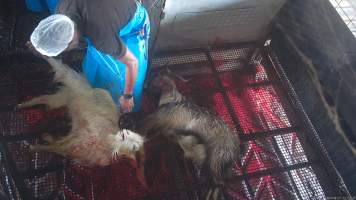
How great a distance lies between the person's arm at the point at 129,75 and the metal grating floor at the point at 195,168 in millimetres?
791

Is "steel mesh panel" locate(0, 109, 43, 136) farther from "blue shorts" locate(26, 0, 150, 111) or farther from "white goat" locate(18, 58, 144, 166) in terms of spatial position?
"blue shorts" locate(26, 0, 150, 111)

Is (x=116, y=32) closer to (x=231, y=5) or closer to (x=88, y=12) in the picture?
(x=88, y=12)

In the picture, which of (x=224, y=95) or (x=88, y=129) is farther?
(x=224, y=95)

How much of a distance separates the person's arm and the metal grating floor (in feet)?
2.60

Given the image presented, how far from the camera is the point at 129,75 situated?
13.2ft

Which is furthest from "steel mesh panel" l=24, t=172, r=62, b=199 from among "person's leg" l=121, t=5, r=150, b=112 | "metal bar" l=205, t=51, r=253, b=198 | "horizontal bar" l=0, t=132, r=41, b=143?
"metal bar" l=205, t=51, r=253, b=198

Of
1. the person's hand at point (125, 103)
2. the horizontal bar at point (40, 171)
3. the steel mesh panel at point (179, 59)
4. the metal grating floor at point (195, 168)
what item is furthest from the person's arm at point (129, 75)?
the steel mesh panel at point (179, 59)

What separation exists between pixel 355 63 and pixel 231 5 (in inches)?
76.1

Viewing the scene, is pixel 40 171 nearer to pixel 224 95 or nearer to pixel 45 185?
pixel 45 185

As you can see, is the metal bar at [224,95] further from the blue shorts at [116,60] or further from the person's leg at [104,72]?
the person's leg at [104,72]

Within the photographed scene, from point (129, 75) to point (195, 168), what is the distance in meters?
1.62

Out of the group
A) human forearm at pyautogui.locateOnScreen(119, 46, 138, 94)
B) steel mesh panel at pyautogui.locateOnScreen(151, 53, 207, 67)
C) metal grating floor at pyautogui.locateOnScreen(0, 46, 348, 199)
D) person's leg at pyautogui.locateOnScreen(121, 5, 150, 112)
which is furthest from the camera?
steel mesh panel at pyautogui.locateOnScreen(151, 53, 207, 67)

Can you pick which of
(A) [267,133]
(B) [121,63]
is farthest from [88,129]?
(A) [267,133]

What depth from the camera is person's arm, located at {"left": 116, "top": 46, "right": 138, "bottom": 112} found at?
368 cm
